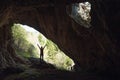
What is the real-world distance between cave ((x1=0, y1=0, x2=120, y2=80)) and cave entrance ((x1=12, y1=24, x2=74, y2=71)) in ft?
20.8

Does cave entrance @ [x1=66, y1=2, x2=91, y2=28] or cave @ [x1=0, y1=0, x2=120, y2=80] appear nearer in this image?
cave @ [x1=0, y1=0, x2=120, y2=80]

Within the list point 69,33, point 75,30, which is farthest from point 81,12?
point 69,33

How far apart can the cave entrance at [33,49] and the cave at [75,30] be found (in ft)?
20.8

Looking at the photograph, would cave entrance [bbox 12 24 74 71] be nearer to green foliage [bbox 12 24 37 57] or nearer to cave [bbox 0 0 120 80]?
green foliage [bbox 12 24 37 57]

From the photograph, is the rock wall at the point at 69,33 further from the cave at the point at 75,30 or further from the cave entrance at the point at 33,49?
the cave entrance at the point at 33,49

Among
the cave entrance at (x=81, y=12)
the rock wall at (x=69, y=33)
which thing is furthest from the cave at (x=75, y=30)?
the cave entrance at (x=81, y=12)

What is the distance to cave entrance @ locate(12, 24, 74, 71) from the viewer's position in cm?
2984

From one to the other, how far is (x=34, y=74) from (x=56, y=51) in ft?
61.2

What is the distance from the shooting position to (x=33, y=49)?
31.8m

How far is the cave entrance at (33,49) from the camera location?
29.8 metres

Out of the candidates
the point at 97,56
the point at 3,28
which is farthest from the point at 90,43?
the point at 3,28

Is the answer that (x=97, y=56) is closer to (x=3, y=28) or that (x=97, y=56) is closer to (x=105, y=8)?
(x=105, y=8)

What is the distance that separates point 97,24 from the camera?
13.7 metres

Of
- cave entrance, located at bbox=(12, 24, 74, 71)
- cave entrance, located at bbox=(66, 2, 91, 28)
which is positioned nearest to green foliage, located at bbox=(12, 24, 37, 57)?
cave entrance, located at bbox=(12, 24, 74, 71)
